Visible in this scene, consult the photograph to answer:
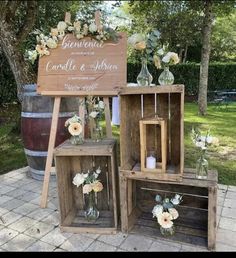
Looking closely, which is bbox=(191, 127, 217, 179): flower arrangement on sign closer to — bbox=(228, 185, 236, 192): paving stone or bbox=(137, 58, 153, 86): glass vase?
bbox=(137, 58, 153, 86): glass vase

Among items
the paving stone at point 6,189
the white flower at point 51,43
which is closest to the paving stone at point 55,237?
the paving stone at point 6,189

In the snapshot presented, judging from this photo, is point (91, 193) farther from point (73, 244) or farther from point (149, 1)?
point (149, 1)

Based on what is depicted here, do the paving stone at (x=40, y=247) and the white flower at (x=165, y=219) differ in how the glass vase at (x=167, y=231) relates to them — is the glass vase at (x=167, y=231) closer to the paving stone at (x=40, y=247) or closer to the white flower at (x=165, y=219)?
the white flower at (x=165, y=219)

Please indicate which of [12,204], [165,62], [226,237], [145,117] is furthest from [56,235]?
[165,62]

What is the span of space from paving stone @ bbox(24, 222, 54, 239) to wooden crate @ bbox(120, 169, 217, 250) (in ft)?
1.92

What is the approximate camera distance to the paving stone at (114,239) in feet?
7.21

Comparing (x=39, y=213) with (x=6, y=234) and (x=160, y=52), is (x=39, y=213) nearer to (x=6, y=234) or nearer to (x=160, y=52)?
(x=6, y=234)

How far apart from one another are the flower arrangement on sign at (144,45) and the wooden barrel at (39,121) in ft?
3.98

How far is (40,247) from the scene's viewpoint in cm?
217

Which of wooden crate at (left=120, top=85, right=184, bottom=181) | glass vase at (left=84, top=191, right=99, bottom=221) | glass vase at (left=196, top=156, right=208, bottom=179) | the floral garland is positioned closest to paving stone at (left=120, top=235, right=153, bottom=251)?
glass vase at (left=84, top=191, right=99, bottom=221)

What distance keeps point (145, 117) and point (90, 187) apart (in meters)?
0.67

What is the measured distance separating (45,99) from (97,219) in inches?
52.3
